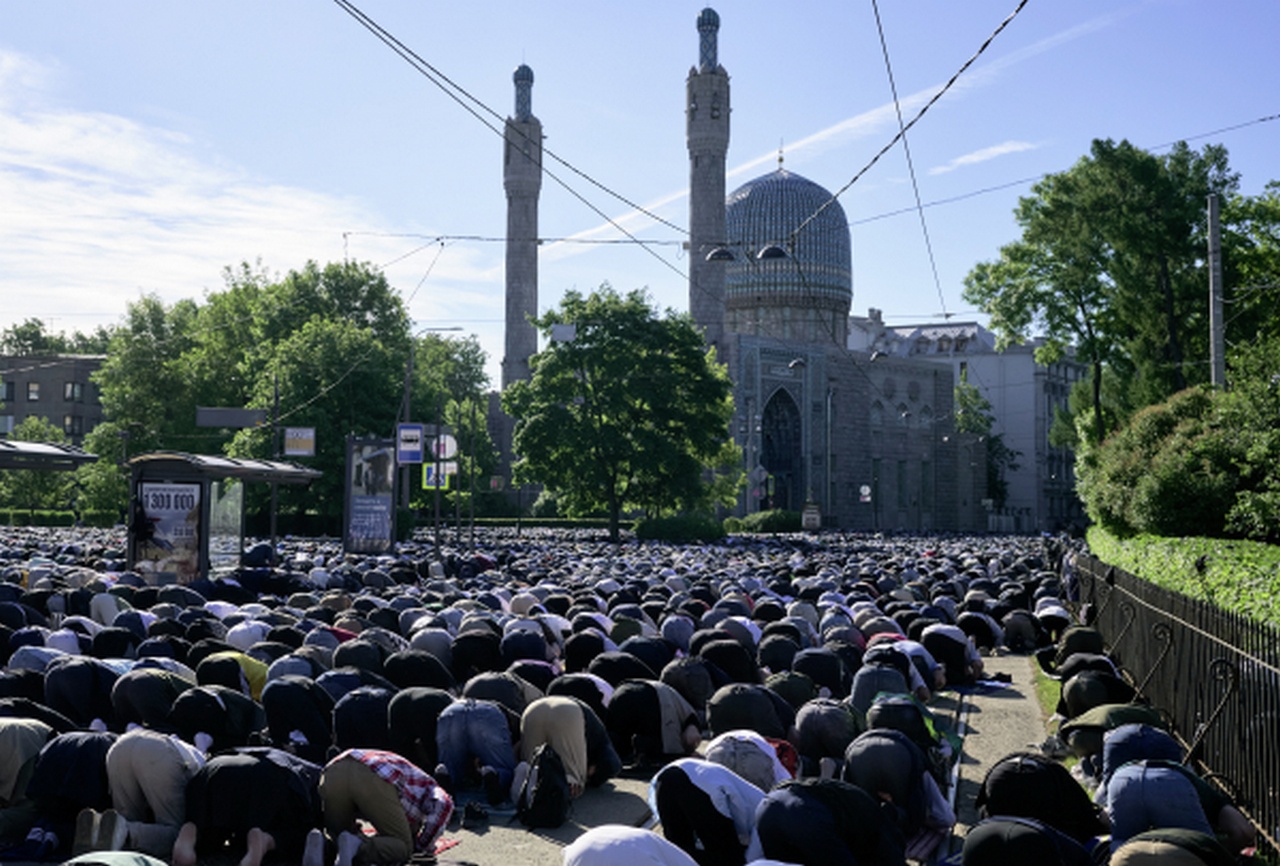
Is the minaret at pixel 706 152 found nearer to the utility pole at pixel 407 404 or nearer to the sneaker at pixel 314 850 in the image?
the utility pole at pixel 407 404

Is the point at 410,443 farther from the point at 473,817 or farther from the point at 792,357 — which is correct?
the point at 792,357

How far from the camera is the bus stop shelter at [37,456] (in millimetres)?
26297

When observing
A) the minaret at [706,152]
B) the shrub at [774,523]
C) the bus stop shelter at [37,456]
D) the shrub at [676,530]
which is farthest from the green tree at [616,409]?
the bus stop shelter at [37,456]

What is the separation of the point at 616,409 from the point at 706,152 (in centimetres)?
3434

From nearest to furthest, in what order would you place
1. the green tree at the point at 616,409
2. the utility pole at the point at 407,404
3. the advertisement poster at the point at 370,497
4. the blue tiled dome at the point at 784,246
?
the advertisement poster at the point at 370,497, the utility pole at the point at 407,404, the green tree at the point at 616,409, the blue tiled dome at the point at 784,246

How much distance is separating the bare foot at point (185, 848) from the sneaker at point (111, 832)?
1.57 feet

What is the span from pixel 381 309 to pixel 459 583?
5380cm

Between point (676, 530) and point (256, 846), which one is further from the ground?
point (676, 530)

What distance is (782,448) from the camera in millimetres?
101625

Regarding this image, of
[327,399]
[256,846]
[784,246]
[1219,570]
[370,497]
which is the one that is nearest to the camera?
[256,846]

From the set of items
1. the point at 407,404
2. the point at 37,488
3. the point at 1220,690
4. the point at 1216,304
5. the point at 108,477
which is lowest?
the point at 1220,690

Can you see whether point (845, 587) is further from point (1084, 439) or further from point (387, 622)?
point (1084, 439)

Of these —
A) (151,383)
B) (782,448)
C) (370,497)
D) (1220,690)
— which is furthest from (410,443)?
(782,448)

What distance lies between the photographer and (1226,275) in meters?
40.0
